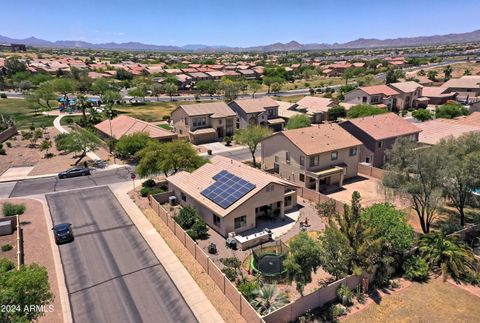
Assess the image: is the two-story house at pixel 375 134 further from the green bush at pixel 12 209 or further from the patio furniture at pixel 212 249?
the green bush at pixel 12 209

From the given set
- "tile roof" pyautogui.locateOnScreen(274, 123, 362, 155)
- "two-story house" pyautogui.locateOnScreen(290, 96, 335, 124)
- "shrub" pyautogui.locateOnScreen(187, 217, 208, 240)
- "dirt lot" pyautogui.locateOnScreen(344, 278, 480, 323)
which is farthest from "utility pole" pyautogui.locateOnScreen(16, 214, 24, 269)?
"two-story house" pyautogui.locateOnScreen(290, 96, 335, 124)

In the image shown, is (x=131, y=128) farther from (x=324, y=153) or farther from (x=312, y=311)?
(x=312, y=311)

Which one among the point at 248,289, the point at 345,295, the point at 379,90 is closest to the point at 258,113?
the point at 379,90

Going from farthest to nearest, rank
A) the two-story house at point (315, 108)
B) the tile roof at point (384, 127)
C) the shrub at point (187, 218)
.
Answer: the two-story house at point (315, 108) → the tile roof at point (384, 127) → the shrub at point (187, 218)

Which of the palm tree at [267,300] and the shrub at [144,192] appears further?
the shrub at [144,192]

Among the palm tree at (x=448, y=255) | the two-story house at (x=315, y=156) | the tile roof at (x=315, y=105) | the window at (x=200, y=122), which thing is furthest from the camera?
the tile roof at (x=315, y=105)

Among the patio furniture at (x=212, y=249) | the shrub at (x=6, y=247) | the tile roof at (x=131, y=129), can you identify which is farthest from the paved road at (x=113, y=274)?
the tile roof at (x=131, y=129)

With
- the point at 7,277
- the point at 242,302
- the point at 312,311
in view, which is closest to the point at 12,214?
the point at 7,277
